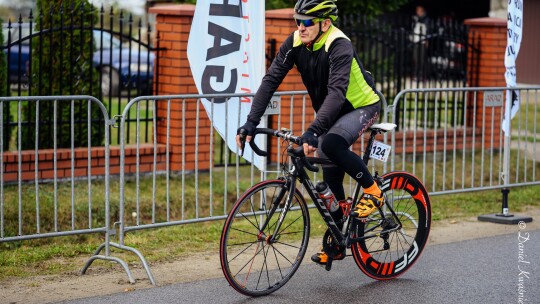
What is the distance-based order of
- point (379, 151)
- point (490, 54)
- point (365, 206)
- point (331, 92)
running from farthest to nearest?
point (490, 54) → point (379, 151) → point (365, 206) → point (331, 92)

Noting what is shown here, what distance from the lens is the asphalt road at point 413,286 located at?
21.3 ft

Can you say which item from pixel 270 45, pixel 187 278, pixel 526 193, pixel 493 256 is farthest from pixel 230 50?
pixel 526 193

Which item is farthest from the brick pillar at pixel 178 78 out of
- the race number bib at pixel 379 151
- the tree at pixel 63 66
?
the race number bib at pixel 379 151

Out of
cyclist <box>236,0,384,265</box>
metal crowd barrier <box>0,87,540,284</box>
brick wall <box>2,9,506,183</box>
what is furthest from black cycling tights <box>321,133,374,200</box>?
brick wall <box>2,9,506,183</box>

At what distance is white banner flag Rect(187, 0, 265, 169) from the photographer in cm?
816

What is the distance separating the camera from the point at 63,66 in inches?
422

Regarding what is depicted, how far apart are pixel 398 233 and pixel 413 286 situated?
40 cm

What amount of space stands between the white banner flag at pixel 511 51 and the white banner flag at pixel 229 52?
2.72 m

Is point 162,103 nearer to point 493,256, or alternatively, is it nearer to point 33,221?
point 33,221

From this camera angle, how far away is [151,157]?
10.7 metres

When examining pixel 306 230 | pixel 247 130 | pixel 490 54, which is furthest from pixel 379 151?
pixel 490 54

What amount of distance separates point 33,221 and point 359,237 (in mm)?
3434

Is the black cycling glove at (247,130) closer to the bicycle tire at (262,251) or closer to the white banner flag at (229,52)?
the bicycle tire at (262,251)

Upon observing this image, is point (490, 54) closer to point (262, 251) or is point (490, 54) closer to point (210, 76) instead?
point (210, 76)
